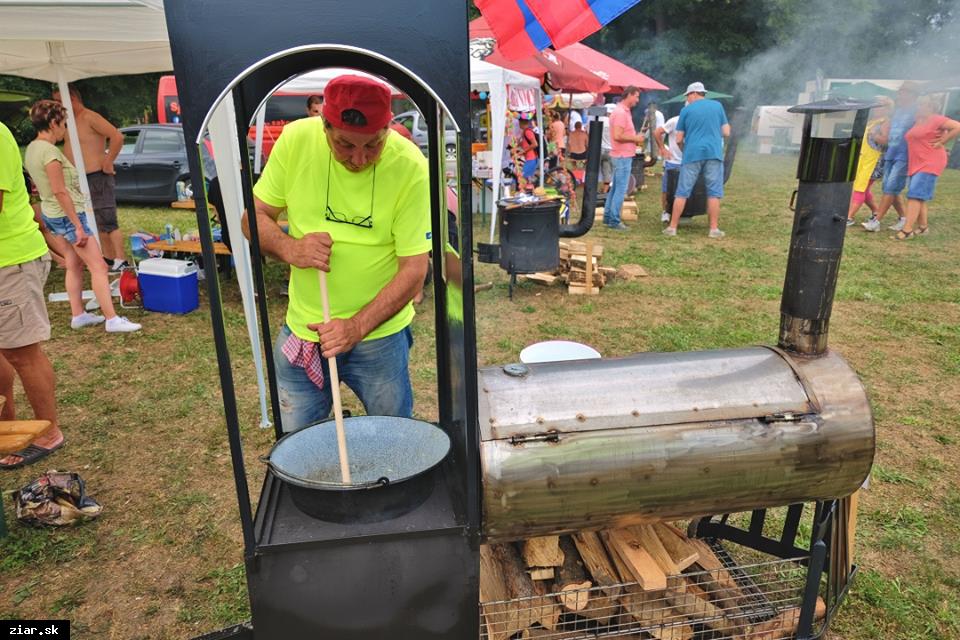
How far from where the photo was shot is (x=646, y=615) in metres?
2.30

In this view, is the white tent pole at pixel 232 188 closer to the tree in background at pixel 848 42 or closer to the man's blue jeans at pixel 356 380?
the man's blue jeans at pixel 356 380

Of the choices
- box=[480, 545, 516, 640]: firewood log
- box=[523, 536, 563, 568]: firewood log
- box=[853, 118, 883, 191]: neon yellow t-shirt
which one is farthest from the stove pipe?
box=[853, 118, 883, 191]: neon yellow t-shirt

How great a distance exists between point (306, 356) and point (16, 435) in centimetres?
159

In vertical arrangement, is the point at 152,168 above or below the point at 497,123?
below

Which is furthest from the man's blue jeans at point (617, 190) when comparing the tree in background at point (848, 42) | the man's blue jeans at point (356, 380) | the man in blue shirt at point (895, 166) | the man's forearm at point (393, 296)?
the man's forearm at point (393, 296)

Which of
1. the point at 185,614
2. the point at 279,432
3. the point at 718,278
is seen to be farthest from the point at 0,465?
the point at 718,278

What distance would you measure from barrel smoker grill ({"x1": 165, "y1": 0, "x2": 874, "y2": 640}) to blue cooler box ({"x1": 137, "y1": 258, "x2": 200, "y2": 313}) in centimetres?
436

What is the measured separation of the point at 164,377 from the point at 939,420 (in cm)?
550

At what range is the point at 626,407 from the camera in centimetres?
199

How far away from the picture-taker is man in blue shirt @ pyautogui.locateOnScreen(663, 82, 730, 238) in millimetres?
8719

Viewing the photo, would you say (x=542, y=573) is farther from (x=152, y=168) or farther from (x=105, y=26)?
(x=152, y=168)

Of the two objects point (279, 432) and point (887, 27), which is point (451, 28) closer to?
point (279, 432)

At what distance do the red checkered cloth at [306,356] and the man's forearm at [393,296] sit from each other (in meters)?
0.25

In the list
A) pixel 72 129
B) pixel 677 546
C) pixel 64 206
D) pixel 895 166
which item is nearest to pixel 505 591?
pixel 677 546
